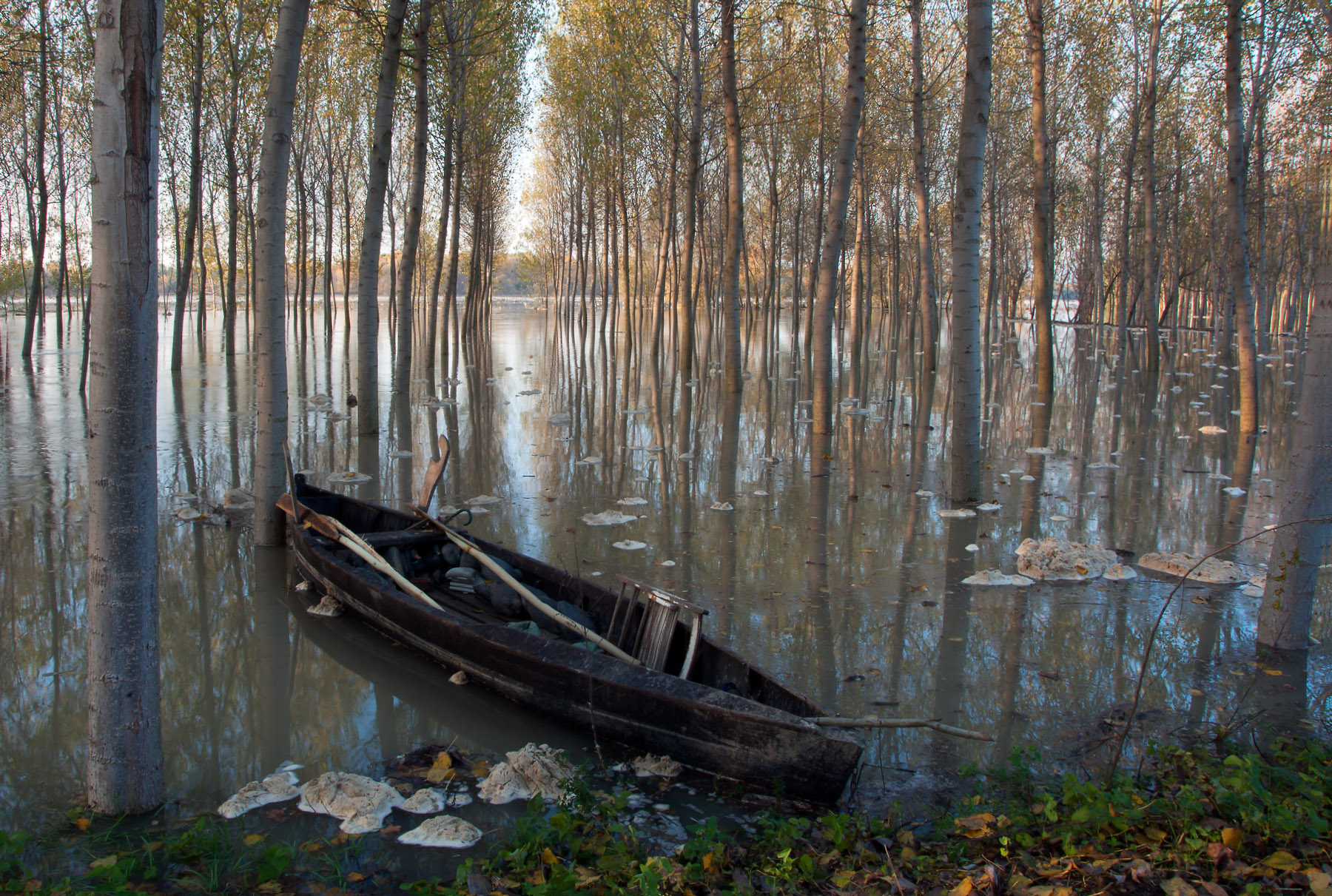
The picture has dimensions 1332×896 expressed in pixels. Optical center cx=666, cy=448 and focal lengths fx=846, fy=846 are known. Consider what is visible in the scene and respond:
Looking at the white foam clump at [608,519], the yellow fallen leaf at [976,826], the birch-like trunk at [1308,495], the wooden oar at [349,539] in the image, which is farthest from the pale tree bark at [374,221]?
the yellow fallen leaf at [976,826]

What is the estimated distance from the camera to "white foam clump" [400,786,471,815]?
3.65 meters

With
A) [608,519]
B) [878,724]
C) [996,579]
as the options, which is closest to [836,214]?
[608,519]

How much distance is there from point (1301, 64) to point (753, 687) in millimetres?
16632

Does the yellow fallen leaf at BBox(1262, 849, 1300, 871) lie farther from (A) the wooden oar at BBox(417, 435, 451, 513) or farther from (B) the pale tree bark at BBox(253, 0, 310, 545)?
(B) the pale tree bark at BBox(253, 0, 310, 545)

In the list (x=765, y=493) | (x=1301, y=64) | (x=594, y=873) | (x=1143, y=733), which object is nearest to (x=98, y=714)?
(x=594, y=873)

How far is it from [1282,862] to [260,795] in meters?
3.89

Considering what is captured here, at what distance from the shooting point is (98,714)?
332 cm

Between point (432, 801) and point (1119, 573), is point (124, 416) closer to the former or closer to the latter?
point (432, 801)

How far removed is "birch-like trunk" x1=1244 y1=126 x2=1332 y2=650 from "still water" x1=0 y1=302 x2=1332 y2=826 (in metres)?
0.31

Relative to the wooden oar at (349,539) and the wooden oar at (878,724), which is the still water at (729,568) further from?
the wooden oar at (349,539)

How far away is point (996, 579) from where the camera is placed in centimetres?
652

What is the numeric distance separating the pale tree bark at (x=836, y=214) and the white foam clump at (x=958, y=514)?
3305 millimetres

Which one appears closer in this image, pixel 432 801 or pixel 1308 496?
pixel 432 801

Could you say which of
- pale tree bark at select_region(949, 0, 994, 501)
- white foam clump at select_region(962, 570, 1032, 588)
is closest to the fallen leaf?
white foam clump at select_region(962, 570, 1032, 588)
